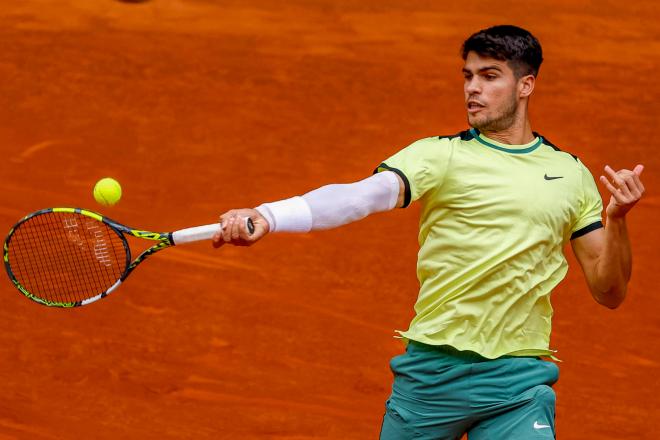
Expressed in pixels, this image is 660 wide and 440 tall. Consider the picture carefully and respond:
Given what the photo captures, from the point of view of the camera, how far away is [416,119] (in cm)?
877

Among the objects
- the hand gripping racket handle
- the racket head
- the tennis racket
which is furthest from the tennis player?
the racket head

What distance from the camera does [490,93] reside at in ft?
15.3

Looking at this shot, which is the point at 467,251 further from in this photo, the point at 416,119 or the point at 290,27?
the point at 290,27

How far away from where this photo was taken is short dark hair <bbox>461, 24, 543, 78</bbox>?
15.3 feet

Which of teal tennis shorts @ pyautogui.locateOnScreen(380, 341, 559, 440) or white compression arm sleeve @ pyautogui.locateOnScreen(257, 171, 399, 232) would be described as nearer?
white compression arm sleeve @ pyautogui.locateOnScreen(257, 171, 399, 232)

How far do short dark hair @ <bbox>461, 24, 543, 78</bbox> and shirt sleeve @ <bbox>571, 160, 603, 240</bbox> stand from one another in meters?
0.45

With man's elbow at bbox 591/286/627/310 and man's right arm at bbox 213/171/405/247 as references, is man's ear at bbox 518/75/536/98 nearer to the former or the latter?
man's right arm at bbox 213/171/405/247

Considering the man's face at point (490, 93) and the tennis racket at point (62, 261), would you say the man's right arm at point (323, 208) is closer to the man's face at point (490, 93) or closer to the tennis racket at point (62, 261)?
the man's face at point (490, 93)

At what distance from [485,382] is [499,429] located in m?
0.18

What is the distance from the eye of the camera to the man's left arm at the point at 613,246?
14.4 feet

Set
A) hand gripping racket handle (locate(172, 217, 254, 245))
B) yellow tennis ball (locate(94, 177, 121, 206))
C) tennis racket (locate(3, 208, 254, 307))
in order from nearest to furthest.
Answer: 1. hand gripping racket handle (locate(172, 217, 254, 245))
2. yellow tennis ball (locate(94, 177, 121, 206))
3. tennis racket (locate(3, 208, 254, 307))

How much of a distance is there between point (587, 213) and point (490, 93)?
22.5 inches

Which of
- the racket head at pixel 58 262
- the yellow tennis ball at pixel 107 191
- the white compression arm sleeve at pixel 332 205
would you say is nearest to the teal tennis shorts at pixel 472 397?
the white compression arm sleeve at pixel 332 205

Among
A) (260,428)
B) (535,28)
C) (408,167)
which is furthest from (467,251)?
(535,28)
